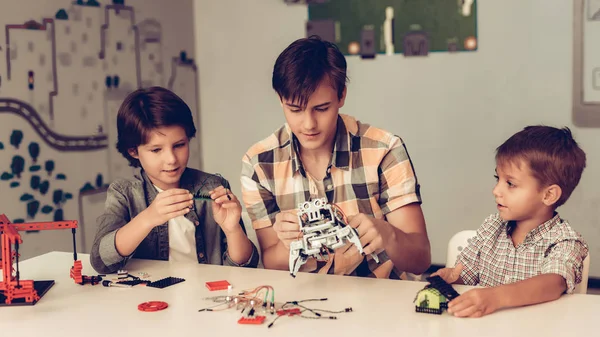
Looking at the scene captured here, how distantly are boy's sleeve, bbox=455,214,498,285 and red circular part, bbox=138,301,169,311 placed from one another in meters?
0.78

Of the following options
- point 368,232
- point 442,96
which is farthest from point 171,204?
point 442,96

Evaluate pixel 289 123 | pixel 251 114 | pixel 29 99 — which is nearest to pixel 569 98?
pixel 251 114

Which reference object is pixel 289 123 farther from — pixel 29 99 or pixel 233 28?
pixel 233 28

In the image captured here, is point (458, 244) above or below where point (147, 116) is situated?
below

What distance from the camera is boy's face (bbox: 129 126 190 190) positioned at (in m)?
1.76

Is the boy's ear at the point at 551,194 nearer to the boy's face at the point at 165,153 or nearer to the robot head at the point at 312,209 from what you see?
the robot head at the point at 312,209

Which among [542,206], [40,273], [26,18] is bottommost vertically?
[40,273]

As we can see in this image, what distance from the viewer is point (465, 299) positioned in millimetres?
1188

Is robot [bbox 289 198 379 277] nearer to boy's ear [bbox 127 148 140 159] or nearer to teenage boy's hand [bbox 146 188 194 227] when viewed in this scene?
teenage boy's hand [bbox 146 188 194 227]

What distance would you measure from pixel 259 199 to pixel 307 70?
15.3 inches

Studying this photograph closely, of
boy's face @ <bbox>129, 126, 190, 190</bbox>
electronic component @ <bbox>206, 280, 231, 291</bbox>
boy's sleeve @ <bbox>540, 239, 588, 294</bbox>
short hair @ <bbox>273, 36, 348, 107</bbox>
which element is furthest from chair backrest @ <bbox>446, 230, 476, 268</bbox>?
boy's face @ <bbox>129, 126, 190, 190</bbox>

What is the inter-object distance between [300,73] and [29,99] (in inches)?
64.1

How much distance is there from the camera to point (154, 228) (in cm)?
178

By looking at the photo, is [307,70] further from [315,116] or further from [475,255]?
[475,255]
